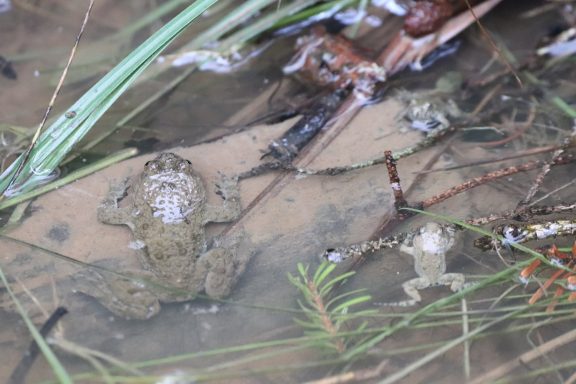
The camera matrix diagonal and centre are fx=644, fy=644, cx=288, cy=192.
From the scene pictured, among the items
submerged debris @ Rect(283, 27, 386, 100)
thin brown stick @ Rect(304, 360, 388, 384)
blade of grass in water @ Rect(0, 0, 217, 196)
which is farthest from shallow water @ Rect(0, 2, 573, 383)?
blade of grass in water @ Rect(0, 0, 217, 196)

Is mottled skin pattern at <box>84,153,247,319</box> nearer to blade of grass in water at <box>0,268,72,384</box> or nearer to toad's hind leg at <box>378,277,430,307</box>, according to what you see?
blade of grass in water at <box>0,268,72,384</box>

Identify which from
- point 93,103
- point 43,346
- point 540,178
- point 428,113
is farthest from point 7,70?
point 540,178

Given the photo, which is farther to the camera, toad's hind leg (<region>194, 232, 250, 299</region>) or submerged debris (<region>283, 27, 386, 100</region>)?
submerged debris (<region>283, 27, 386, 100</region>)

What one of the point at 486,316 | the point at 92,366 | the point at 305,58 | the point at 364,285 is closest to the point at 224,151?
the point at 305,58

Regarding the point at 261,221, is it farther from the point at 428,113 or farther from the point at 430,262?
the point at 428,113

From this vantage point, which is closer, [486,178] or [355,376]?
[355,376]

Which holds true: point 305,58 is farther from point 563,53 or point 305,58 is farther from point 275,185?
point 563,53
